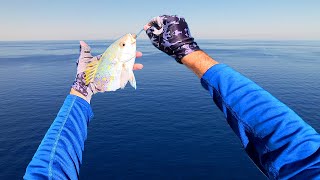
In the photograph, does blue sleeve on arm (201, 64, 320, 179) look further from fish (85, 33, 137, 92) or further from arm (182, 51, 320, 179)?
fish (85, 33, 137, 92)

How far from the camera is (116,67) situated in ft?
21.8

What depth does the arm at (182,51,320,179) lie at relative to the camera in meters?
2.08

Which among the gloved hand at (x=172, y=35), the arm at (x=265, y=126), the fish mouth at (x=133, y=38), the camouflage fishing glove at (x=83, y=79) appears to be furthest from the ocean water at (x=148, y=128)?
the arm at (x=265, y=126)

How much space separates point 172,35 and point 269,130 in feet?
7.37

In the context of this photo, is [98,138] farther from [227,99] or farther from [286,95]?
[286,95]

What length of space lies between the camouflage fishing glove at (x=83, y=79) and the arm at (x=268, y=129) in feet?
12.6

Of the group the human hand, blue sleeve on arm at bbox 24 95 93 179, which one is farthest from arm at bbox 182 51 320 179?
the human hand

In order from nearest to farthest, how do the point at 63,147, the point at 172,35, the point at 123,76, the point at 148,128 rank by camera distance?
1. the point at 172,35
2. the point at 63,147
3. the point at 123,76
4. the point at 148,128

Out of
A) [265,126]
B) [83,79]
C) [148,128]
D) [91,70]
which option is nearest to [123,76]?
[91,70]

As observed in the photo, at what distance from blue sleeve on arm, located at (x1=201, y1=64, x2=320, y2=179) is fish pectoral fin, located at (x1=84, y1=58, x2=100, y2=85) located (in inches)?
176

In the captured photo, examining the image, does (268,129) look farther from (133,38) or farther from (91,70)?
(91,70)

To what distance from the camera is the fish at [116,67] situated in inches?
259

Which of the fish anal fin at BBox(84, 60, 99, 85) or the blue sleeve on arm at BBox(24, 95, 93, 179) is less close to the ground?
the fish anal fin at BBox(84, 60, 99, 85)

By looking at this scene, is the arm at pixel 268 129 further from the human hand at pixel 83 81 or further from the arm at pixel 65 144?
the human hand at pixel 83 81
